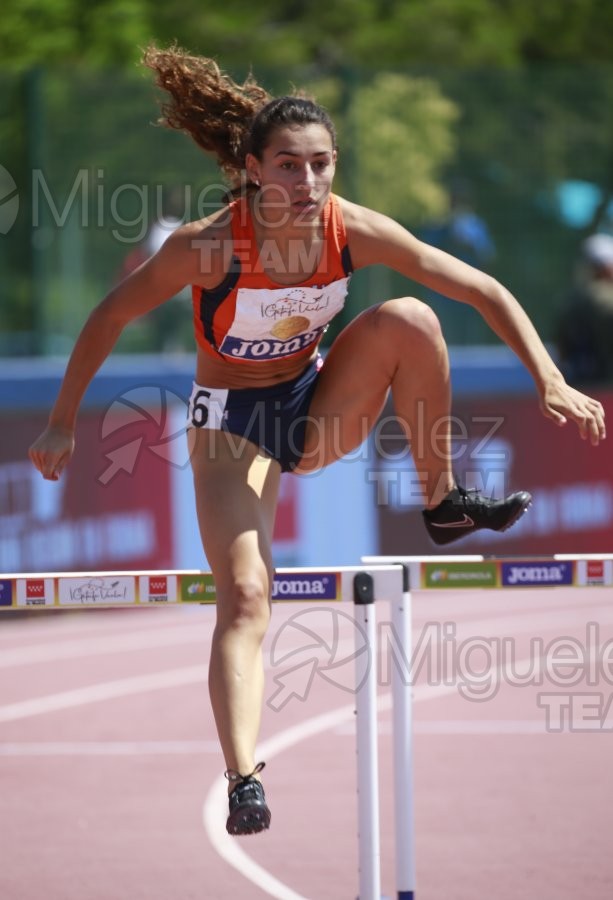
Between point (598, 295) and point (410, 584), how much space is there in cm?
837

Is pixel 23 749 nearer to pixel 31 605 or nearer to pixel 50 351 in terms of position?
pixel 31 605

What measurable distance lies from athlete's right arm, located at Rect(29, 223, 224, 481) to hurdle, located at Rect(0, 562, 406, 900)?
361 millimetres

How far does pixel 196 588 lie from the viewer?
4.65 metres

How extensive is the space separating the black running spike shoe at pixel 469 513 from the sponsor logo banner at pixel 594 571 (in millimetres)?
261

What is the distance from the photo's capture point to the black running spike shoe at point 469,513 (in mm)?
4797

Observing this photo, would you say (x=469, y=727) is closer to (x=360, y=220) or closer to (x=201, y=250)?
(x=360, y=220)

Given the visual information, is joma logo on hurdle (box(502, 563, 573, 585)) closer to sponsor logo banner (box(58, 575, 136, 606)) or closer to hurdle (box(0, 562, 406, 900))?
hurdle (box(0, 562, 406, 900))

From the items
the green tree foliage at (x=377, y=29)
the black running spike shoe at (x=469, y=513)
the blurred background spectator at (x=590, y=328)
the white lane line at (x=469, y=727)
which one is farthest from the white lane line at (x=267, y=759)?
the green tree foliage at (x=377, y=29)

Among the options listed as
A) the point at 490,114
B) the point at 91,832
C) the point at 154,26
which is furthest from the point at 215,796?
the point at 154,26

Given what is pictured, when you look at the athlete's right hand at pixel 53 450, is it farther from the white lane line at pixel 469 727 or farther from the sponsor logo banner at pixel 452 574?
the white lane line at pixel 469 727

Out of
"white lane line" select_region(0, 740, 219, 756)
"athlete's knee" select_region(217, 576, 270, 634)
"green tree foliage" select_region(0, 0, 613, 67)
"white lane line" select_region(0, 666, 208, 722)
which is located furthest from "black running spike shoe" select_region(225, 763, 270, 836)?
"green tree foliage" select_region(0, 0, 613, 67)

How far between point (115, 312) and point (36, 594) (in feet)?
2.95

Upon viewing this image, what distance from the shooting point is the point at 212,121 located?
4816 mm

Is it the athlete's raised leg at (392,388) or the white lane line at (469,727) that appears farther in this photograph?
the white lane line at (469,727)
